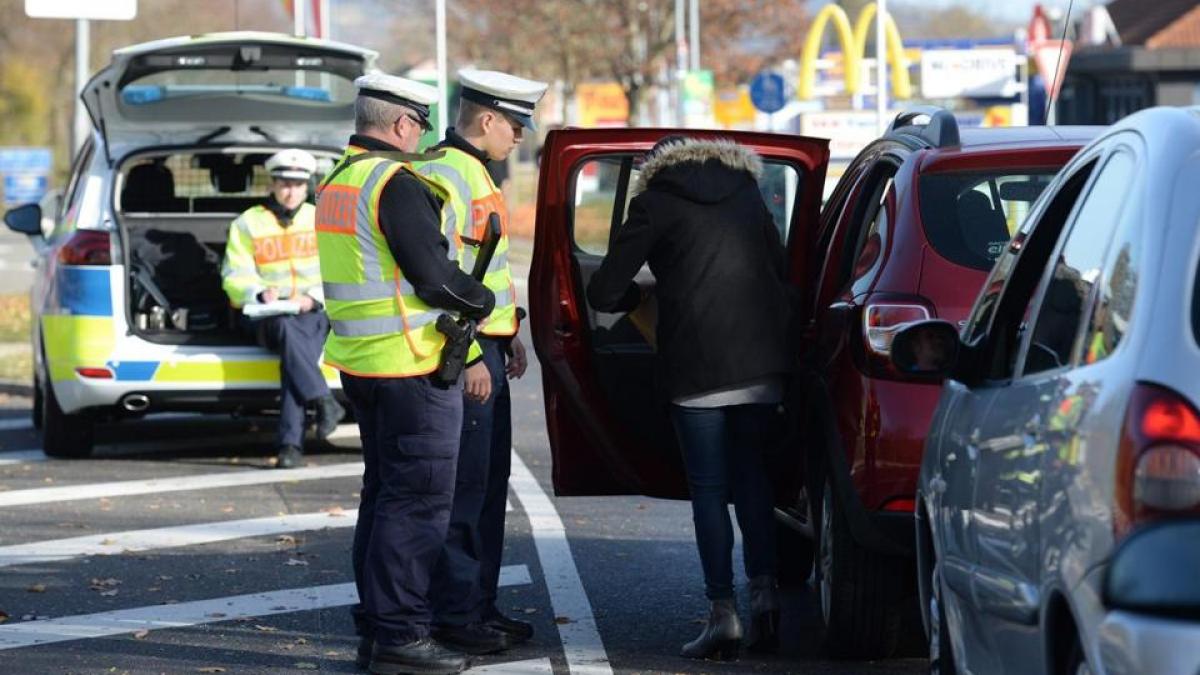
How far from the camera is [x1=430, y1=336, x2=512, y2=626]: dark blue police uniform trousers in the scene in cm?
727

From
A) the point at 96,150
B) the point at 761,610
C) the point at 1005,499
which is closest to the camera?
the point at 1005,499

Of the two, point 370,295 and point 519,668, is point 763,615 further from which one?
point 370,295

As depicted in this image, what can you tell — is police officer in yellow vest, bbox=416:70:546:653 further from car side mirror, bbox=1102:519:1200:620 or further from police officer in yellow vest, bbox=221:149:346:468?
police officer in yellow vest, bbox=221:149:346:468

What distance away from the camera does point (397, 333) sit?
22.5ft

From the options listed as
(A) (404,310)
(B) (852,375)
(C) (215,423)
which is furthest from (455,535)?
(C) (215,423)

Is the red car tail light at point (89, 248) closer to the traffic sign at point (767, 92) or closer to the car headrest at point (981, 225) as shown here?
the car headrest at point (981, 225)

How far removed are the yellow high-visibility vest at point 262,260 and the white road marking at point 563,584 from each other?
5.43 feet

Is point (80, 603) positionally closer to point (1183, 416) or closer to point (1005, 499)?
point (1005, 499)

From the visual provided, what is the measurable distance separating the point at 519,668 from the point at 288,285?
5.55m

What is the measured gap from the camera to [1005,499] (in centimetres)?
452

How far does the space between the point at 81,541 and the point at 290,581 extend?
1385mm

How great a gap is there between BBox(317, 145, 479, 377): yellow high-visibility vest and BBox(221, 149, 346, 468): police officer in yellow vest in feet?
16.8

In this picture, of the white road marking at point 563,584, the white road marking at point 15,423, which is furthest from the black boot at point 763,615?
the white road marking at point 15,423

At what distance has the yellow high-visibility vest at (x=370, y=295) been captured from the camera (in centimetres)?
684
